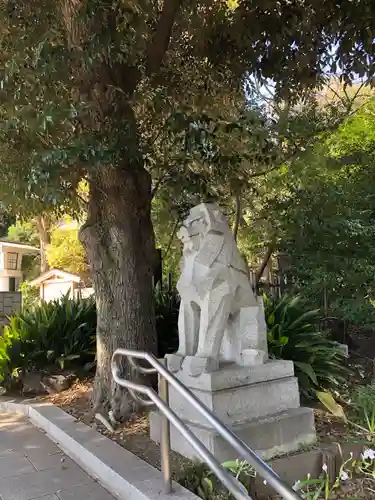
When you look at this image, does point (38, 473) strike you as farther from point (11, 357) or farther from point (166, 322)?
point (166, 322)

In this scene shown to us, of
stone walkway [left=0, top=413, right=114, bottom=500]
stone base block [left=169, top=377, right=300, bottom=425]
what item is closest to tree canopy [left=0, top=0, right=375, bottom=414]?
stone walkway [left=0, top=413, right=114, bottom=500]

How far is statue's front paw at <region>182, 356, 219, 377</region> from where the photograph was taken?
4133 millimetres

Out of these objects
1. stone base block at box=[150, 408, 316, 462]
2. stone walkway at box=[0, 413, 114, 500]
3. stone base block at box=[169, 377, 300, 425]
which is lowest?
stone walkway at box=[0, 413, 114, 500]

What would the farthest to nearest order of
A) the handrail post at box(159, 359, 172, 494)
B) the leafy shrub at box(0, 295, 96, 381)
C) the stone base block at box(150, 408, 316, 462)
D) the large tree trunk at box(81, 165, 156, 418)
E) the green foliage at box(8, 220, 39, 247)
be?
the green foliage at box(8, 220, 39, 247), the leafy shrub at box(0, 295, 96, 381), the large tree trunk at box(81, 165, 156, 418), the stone base block at box(150, 408, 316, 462), the handrail post at box(159, 359, 172, 494)

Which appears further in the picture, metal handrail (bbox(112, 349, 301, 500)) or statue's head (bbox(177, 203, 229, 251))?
statue's head (bbox(177, 203, 229, 251))

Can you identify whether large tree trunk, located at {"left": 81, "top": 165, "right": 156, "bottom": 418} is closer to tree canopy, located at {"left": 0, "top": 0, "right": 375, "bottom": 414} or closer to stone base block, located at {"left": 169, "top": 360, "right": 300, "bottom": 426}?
tree canopy, located at {"left": 0, "top": 0, "right": 375, "bottom": 414}

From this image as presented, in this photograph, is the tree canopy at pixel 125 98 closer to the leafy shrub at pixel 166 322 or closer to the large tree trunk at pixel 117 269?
the large tree trunk at pixel 117 269

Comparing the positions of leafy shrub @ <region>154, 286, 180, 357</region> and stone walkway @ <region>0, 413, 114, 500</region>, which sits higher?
leafy shrub @ <region>154, 286, 180, 357</region>

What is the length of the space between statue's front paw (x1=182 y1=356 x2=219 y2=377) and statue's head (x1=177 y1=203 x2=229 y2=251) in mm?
979

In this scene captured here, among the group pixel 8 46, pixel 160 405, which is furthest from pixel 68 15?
pixel 160 405

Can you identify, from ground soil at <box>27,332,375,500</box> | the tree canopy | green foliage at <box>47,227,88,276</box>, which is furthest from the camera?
green foliage at <box>47,227,88,276</box>

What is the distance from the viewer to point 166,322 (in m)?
7.54

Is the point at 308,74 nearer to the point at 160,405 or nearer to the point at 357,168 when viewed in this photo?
the point at 357,168

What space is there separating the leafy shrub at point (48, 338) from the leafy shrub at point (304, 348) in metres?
2.84
